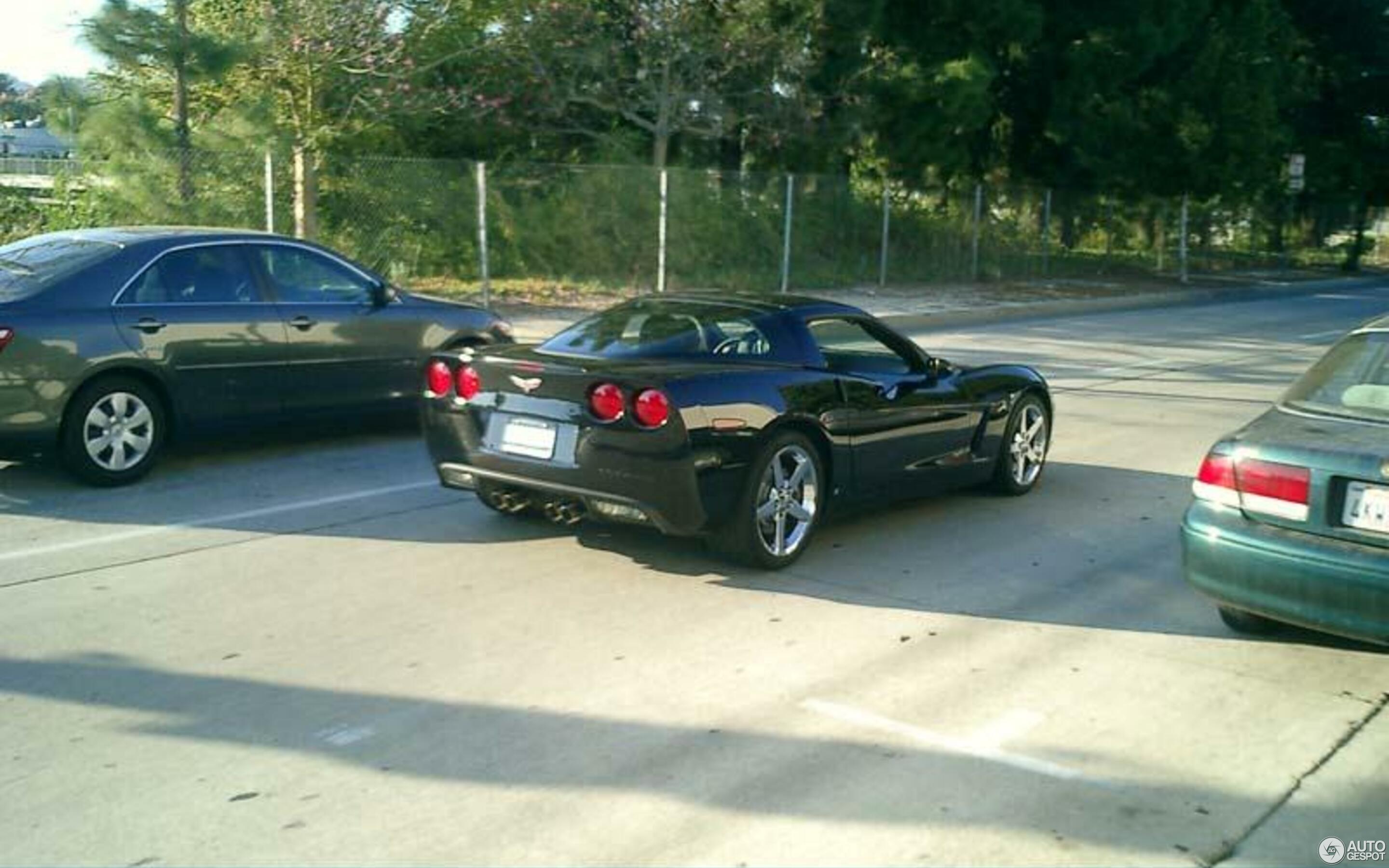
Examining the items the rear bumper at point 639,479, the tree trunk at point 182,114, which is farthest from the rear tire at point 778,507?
the tree trunk at point 182,114

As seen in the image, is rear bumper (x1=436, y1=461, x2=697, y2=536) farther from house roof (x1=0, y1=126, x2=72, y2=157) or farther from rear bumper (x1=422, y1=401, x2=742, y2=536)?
house roof (x1=0, y1=126, x2=72, y2=157)

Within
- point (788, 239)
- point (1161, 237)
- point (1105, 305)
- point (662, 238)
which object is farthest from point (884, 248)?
point (1161, 237)

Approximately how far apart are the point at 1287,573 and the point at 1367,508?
0.38 m

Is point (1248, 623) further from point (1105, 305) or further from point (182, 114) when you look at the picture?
point (1105, 305)

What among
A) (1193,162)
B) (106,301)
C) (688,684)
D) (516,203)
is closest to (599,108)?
(516,203)

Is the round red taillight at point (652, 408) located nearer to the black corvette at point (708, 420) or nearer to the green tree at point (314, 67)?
the black corvette at point (708, 420)

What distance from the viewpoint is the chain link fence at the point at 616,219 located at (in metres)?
17.4

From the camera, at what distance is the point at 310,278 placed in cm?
954

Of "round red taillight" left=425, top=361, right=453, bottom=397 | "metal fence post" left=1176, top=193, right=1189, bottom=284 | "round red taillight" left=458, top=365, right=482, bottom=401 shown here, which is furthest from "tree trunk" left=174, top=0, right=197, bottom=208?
"metal fence post" left=1176, top=193, right=1189, bottom=284

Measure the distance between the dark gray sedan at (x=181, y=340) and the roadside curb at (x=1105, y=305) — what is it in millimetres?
12109

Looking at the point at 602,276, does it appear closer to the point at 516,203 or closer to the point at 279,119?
the point at 516,203

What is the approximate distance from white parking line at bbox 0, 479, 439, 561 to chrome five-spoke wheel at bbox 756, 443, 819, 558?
8.98 ft

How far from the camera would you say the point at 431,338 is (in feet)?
33.1

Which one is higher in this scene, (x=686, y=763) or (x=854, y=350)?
(x=854, y=350)
